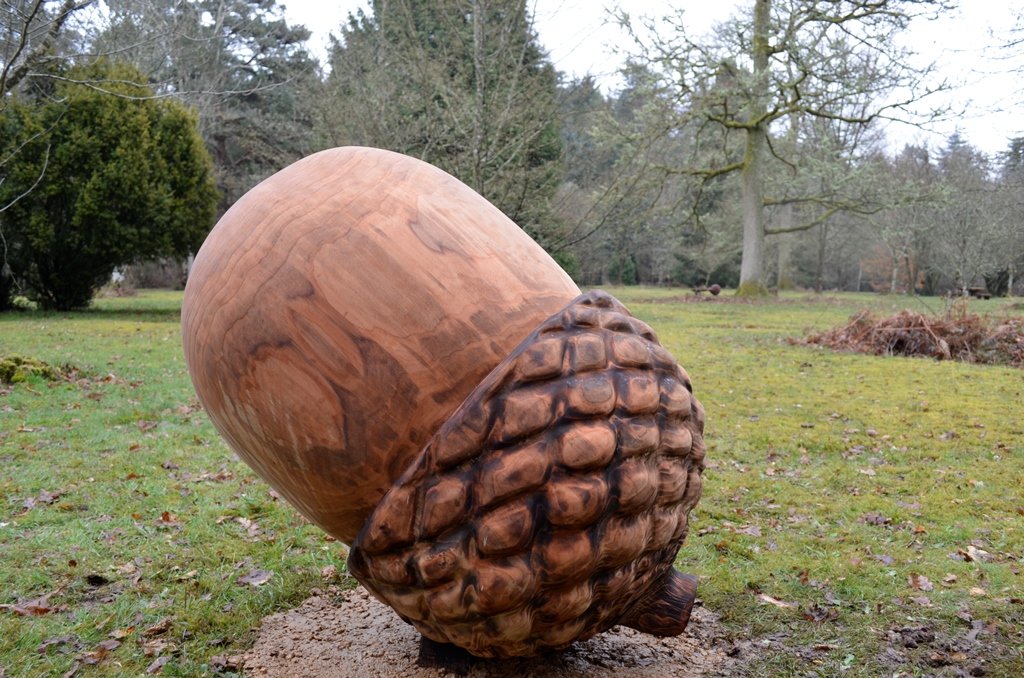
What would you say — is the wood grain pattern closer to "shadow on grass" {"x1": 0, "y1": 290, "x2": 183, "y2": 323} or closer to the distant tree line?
the distant tree line

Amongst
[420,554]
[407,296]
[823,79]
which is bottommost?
[420,554]

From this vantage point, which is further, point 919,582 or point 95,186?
point 95,186

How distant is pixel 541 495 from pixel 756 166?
2530 cm

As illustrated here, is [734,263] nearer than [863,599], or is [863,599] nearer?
[863,599]

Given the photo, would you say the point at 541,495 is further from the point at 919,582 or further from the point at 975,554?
the point at 975,554

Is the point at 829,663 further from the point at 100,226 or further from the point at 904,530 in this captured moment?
the point at 100,226

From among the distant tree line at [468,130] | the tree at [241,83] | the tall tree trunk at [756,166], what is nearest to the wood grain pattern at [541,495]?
the distant tree line at [468,130]

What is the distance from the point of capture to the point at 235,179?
32344 mm

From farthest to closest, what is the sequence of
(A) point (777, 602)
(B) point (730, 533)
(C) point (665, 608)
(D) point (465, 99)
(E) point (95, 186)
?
(E) point (95, 186) → (D) point (465, 99) → (B) point (730, 533) → (A) point (777, 602) → (C) point (665, 608)

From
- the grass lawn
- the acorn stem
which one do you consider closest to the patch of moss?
the grass lawn

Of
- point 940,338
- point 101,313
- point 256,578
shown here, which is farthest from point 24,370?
point 940,338

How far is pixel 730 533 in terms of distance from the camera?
513cm

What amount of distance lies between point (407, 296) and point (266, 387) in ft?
1.81

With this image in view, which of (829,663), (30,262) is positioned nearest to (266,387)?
(829,663)
